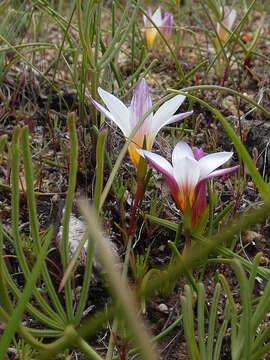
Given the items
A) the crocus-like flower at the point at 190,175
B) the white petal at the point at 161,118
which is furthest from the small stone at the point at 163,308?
the white petal at the point at 161,118

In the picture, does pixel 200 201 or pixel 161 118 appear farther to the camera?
pixel 161 118

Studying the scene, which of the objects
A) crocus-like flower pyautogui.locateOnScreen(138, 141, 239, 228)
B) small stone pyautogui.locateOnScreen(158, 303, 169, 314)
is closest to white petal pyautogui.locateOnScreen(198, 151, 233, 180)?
crocus-like flower pyautogui.locateOnScreen(138, 141, 239, 228)

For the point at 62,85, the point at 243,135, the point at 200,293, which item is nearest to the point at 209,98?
the point at 243,135

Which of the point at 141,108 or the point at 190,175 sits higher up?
the point at 141,108

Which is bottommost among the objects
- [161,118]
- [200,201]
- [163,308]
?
[163,308]

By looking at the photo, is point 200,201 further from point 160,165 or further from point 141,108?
point 141,108

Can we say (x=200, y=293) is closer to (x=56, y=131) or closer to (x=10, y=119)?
(x=56, y=131)

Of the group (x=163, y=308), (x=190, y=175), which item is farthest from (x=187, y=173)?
(x=163, y=308)

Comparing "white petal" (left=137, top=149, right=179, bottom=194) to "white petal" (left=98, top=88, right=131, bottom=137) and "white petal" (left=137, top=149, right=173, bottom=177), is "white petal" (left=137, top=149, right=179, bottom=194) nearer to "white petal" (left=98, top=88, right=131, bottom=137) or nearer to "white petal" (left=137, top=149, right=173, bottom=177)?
"white petal" (left=137, top=149, right=173, bottom=177)
